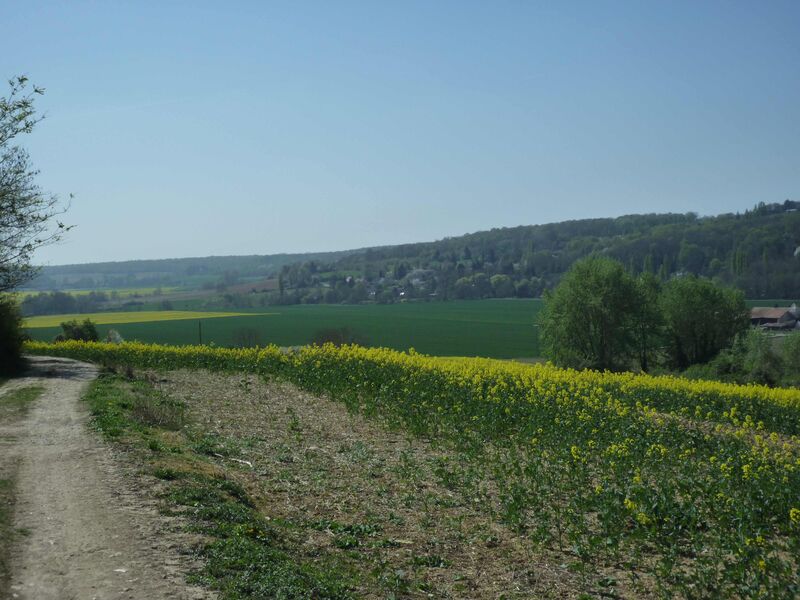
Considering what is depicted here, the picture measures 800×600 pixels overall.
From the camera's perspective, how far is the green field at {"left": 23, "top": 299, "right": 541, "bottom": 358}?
225ft

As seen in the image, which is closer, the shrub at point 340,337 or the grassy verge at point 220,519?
the grassy verge at point 220,519

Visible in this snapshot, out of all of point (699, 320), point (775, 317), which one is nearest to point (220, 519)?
point (699, 320)

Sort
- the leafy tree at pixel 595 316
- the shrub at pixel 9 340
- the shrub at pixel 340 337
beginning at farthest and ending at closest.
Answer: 1. the shrub at pixel 340 337
2. the leafy tree at pixel 595 316
3. the shrub at pixel 9 340

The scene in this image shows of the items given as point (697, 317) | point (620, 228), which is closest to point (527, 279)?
point (620, 228)

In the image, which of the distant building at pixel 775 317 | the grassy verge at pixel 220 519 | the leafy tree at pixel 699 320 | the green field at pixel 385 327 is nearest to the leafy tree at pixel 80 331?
the green field at pixel 385 327

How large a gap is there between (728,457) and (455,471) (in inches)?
173

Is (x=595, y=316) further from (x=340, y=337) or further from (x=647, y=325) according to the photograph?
(x=340, y=337)

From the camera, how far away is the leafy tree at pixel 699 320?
2474 inches

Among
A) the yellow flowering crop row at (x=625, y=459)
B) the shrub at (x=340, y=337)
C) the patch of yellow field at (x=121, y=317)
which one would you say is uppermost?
the yellow flowering crop row at (x=625, y=459)

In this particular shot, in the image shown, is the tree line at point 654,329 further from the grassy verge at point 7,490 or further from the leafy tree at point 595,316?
the grassy verge at point 7,490

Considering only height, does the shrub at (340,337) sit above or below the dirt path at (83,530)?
below

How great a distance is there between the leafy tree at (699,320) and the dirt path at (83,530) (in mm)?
55168

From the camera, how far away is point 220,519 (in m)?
10.0

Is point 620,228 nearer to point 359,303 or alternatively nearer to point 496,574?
point 359,303
